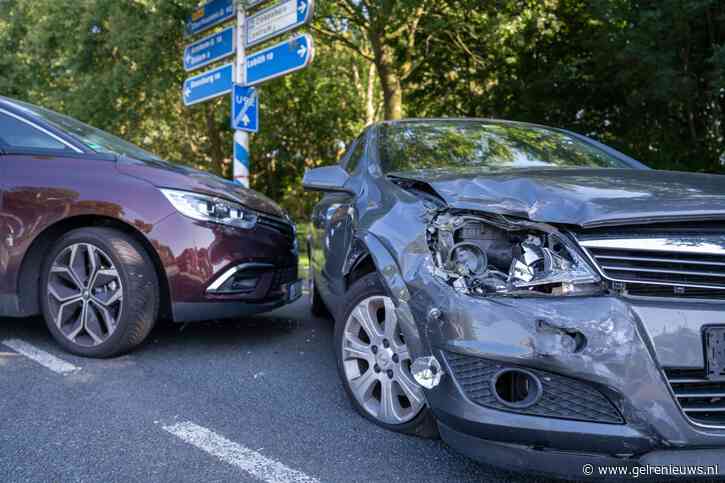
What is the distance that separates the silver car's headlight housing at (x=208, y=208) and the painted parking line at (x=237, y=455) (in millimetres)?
1350

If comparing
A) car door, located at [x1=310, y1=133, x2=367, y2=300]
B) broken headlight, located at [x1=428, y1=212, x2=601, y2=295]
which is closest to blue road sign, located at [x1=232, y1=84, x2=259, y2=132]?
car door, located at [x1=310, y1=133, x2=367, y2=300]

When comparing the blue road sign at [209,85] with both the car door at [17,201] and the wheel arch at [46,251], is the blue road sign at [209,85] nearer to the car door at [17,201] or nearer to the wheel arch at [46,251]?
the car door at [17,201]

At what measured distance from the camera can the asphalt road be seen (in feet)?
7.61

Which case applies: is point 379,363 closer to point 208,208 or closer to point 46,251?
point 208,208

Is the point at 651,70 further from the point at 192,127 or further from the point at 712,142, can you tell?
the point at 192,127

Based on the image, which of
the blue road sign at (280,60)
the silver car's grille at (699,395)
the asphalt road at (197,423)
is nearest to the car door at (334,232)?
the asphalt road at (197,423)

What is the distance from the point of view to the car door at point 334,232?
3340mm

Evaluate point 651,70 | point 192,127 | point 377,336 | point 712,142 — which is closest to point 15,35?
point 192,127

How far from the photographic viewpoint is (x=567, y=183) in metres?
2.27

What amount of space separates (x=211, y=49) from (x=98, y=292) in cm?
612

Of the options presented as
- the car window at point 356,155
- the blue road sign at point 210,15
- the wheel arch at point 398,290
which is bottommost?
the wheel arch at point 398,290

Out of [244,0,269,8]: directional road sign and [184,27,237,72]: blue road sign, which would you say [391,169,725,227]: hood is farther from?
[184,27,237,72]: blue road sign

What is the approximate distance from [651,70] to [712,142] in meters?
2.21

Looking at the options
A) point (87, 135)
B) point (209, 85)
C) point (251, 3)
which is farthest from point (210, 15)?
point (87, 135)
